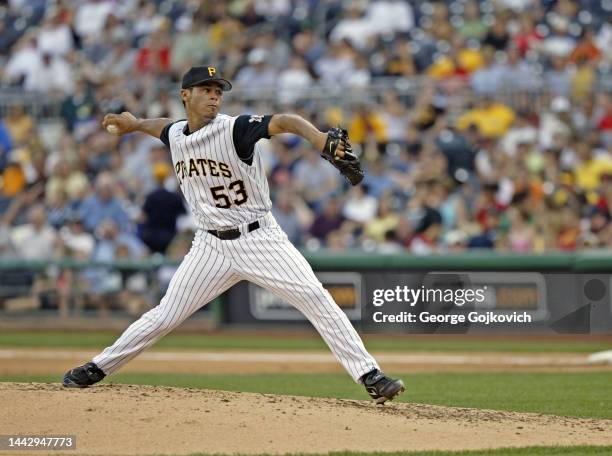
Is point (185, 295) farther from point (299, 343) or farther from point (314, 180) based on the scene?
point (314, 180)

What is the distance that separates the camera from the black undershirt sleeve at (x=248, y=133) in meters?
6.64

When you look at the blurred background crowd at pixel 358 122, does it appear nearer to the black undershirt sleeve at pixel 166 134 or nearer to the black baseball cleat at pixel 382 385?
the black undershirt sleeve at pixel 166 134

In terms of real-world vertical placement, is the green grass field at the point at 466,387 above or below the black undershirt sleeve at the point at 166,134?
below

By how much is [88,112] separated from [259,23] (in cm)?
291

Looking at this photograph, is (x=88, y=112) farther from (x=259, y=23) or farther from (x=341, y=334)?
(x=341, y=334)

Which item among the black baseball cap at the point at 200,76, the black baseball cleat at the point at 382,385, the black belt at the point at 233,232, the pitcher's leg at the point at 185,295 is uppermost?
the black baseball cap at the point at 200,76

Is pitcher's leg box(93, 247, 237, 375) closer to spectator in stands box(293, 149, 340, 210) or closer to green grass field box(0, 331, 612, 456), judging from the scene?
green grass field box(0, 331, 612, 456)

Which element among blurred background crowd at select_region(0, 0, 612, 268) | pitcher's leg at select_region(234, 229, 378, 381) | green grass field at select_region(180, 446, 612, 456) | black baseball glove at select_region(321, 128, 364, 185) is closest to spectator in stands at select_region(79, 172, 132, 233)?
blurred background crowd at select_region(0, 0, 612, 268)

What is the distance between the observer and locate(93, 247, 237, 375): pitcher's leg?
23.0ft

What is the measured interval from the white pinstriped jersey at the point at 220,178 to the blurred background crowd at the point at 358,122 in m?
7.64

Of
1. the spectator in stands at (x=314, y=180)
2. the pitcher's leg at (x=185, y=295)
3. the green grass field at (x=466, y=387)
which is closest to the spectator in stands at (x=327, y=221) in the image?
the spectator in stands at (x=314, y=180)

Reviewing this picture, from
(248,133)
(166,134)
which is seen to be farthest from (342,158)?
(166,134)

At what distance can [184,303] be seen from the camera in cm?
706

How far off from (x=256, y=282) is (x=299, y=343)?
24.5 ft
